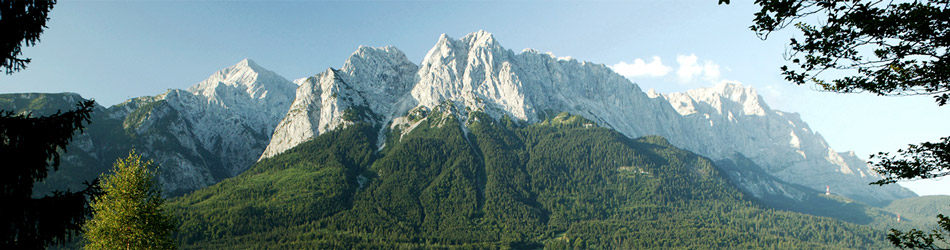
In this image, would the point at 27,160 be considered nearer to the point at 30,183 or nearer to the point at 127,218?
the point at 30,183

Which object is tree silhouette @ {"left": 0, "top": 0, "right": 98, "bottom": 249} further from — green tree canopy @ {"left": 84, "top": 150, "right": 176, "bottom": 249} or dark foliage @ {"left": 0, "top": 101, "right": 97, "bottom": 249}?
green tree canopy @ {"left": 84, "top": 150, "right": 176, "bottom": 249}

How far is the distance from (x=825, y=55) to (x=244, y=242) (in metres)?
208

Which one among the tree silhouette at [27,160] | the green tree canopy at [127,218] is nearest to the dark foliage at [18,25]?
the tree silhouette at [27,160]

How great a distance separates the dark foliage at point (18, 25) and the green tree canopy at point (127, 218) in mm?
17869

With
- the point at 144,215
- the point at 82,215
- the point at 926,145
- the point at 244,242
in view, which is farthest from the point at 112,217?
the point at 244,242

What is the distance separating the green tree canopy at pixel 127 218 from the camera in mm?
30141

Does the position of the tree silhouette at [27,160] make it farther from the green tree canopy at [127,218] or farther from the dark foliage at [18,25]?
the green tree canopy at [127,218]

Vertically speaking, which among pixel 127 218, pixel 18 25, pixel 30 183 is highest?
pixel 18 25

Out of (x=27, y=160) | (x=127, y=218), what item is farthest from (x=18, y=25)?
(x=127, y=218)

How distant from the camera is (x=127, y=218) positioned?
30.7 meters

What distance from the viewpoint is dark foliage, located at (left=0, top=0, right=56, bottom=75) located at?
44.8 feet

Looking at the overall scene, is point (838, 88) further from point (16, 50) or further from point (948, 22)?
point (16, 50)

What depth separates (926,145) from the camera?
14.8 metres

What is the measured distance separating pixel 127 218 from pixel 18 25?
68.8 ft
